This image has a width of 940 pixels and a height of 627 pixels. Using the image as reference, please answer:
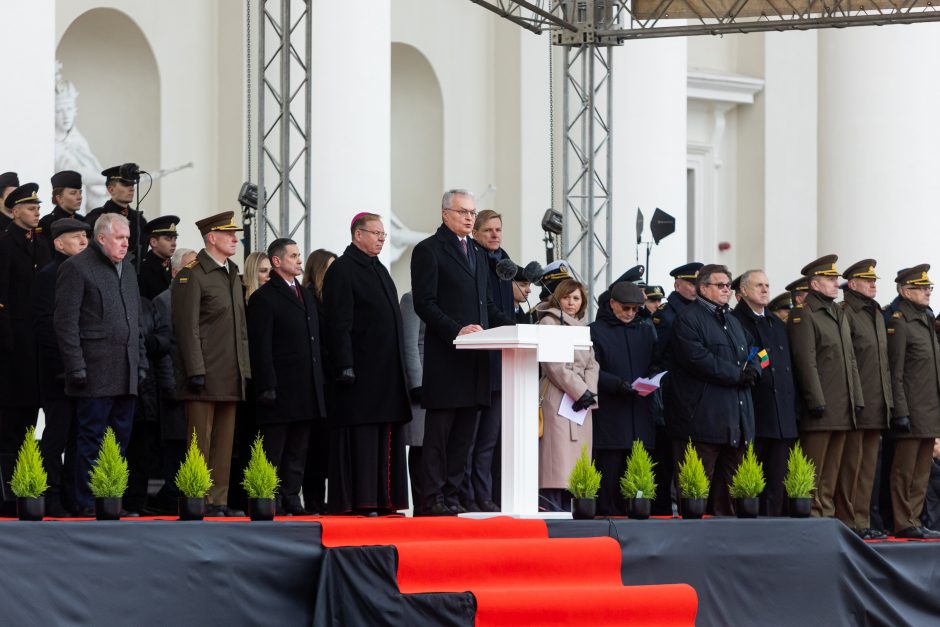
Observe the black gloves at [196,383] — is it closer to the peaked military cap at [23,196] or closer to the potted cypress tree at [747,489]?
the peaked military cap at [23,196]

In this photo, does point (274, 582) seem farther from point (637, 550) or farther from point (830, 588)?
point (830, 588)

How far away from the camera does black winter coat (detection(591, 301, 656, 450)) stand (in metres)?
11.0

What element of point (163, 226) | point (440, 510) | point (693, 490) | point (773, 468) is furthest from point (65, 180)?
point (773, 468)

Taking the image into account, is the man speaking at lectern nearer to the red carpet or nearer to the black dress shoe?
the black dress shoe

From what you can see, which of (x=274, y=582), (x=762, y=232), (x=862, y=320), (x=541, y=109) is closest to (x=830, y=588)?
(x=862, y=320)

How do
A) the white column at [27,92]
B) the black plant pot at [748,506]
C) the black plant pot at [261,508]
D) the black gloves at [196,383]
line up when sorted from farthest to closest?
the white column at [27,92] → the black plant pot at [748,506] → the black gloves at [196,383] → the black plant pot at [261,508]

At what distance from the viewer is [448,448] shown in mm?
9906

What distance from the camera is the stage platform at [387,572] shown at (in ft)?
26.0

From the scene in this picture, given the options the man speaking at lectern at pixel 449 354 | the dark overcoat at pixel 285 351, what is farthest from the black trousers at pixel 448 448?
the dark overcoat at pixel 285 351

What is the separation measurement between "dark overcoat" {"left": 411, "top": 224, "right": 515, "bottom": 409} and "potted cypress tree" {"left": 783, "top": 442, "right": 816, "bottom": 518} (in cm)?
205

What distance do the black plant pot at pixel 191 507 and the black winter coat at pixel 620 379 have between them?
3.28 metres

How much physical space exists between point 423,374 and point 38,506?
8.55 ft

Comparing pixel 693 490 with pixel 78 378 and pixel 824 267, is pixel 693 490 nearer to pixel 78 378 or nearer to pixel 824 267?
pixel 824 267

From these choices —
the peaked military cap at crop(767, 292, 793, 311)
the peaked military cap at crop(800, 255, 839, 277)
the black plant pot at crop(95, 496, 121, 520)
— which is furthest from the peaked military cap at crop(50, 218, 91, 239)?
the peaked military cap at crop(767, 292, 793, 311)
